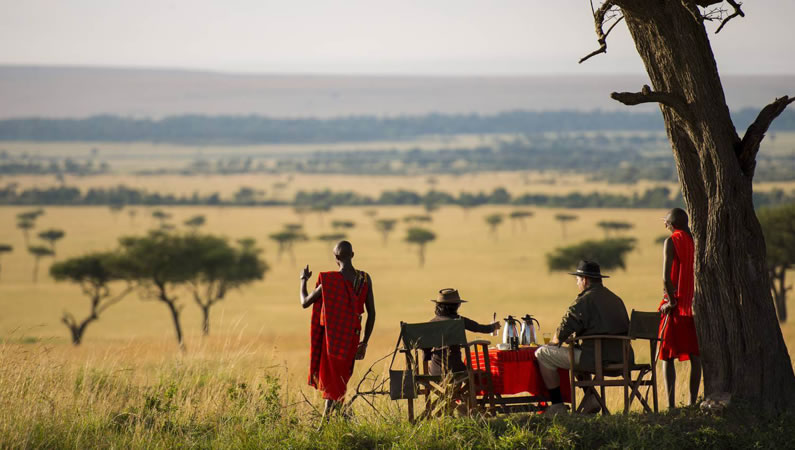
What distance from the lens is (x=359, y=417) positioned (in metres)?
7.65

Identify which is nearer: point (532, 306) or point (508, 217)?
point (532, 306)

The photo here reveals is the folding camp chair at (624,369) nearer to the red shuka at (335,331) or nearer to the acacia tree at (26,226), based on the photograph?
the red shuka at (335,331)

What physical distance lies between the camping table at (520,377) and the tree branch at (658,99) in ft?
6.53

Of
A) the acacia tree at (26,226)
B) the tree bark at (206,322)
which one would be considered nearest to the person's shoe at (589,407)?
the tree bark at (206,322)

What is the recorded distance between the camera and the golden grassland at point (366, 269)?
3247 centimetres

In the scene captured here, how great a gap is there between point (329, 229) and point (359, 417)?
66.6 meters

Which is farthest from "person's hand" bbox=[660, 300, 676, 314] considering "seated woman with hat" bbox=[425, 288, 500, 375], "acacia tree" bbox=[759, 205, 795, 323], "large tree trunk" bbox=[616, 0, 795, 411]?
"acacia tree" bbox=[759, 205, 795, 323]

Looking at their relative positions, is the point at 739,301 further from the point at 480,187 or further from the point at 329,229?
the point at 480,187

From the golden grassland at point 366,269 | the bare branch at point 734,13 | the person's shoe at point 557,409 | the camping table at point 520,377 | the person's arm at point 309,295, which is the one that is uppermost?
the bare branch at point 734,13

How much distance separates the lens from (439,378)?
734 cm

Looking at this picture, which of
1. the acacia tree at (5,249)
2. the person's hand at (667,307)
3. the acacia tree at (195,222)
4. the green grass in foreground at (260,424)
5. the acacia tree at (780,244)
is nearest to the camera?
the green grass in foreground at (260,424)

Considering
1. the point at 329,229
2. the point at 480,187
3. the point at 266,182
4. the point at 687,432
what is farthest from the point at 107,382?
the point at 266,182

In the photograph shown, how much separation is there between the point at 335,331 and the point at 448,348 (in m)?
0.85

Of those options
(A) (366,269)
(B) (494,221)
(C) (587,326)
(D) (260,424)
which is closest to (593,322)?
(C) (587,326)
